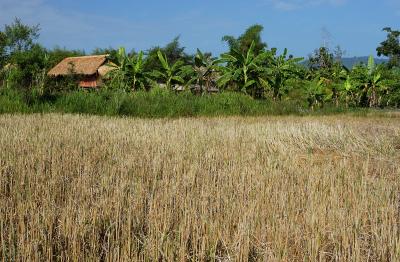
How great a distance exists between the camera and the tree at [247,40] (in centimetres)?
2820

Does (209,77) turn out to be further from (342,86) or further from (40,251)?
(40,251)

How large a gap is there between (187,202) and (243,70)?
15.0 metres

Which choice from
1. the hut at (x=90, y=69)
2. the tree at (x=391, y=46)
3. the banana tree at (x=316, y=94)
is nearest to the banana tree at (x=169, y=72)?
the banana tree at (x=316, y=94)

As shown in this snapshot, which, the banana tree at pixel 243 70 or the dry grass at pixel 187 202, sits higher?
the banana tree at pixel 243 70

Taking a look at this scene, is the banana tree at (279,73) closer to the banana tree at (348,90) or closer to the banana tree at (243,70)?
the banana tree at (243,70)

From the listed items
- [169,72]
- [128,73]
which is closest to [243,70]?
[169,72]

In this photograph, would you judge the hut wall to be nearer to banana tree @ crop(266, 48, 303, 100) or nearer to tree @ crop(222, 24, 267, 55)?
tree @ crop(222, 24, 267, 55)

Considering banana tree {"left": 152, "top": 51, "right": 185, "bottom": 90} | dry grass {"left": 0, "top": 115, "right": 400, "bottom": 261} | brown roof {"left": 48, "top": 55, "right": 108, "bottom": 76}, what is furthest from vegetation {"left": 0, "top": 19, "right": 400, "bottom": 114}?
dry grass {"left": 0, "top": 115, "right": 400, "bottom": 261}

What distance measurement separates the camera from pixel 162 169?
4.01m

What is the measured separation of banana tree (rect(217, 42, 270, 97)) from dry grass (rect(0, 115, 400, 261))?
11.6 metres

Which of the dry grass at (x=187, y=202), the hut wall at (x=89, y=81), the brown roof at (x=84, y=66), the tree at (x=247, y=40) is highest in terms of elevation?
the tree at (x=247, y=40)

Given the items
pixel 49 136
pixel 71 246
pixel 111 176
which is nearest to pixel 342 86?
pixel 49 136

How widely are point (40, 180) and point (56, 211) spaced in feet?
2.98

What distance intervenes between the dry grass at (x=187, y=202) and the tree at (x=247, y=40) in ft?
76.1
